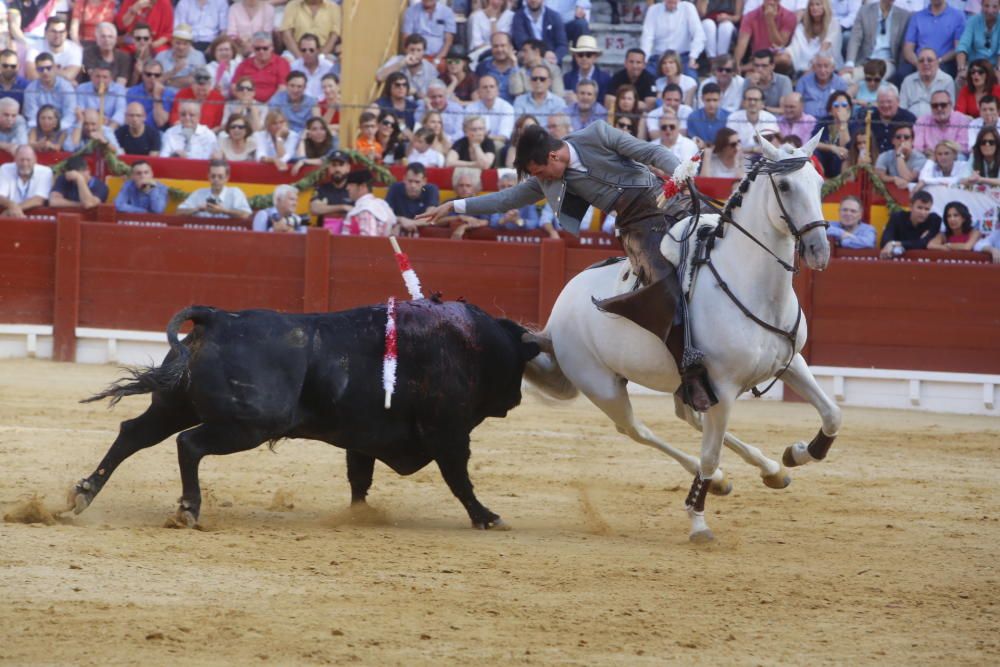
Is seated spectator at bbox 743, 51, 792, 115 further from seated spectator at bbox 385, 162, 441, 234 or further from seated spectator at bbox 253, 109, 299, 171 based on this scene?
seated spectator at bbox 253, 109, 299, 171

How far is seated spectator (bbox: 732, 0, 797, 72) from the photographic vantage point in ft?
42.8

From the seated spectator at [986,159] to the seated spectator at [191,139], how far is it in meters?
6.49

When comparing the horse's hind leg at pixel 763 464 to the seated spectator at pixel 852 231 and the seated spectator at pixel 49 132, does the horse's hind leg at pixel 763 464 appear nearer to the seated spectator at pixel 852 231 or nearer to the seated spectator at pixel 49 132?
the seated spectator at pixel 852 231

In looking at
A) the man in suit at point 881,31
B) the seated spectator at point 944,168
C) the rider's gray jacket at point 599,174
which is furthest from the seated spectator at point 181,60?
the rider's gray jacket at point 599,174

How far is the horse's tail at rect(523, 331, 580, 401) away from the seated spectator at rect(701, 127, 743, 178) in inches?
194

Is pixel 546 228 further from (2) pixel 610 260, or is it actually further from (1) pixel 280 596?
(1) pixel 280 596

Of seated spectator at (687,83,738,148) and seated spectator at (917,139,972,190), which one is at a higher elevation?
seated spectator at (687,83,738,148)

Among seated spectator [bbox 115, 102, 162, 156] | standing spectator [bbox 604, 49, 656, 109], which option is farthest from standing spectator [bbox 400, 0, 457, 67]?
seated spectator [bbox 115, 102, 162, 156]

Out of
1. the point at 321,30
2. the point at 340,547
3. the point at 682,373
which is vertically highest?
the point at 321,30

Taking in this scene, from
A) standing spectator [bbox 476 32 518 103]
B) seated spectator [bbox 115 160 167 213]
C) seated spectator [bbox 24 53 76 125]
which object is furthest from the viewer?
seated spectator [bbox 24 53 76 125]

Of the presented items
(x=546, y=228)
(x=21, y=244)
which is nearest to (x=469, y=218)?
(x=546, y=228)

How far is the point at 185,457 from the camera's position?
5855 millimetres

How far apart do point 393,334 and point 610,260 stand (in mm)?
1209

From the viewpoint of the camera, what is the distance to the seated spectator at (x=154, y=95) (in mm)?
13438
